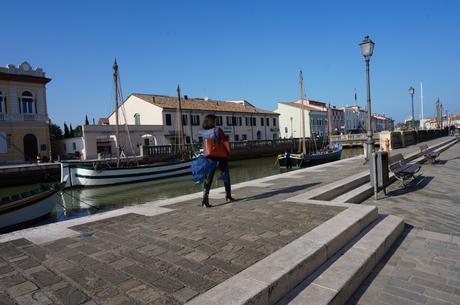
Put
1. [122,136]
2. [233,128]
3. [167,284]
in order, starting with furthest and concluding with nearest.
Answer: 1. [233,128]
2. [122,136]
3. [167,284]

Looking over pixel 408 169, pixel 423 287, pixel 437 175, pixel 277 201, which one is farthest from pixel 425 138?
pixel 423 287

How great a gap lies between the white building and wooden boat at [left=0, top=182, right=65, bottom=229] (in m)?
29.4

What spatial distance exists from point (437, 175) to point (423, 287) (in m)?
9.64

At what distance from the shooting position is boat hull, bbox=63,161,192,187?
68.1 ft

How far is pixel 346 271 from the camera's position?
3.48 metres

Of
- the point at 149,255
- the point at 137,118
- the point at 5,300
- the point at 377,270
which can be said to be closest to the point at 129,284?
the point at 149,255

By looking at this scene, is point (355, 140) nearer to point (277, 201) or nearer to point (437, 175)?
point (437, 175)

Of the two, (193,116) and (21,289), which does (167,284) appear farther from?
(193,116)

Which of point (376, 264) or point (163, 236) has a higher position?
point (163, 236)

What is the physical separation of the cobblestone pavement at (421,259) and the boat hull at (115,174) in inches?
690

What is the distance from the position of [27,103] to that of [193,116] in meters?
20.1

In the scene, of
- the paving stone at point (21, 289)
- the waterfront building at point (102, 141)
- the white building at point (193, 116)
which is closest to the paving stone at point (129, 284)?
the paving stone at point (21, 289)

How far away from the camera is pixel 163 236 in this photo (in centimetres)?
445

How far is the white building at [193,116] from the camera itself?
42.4m
